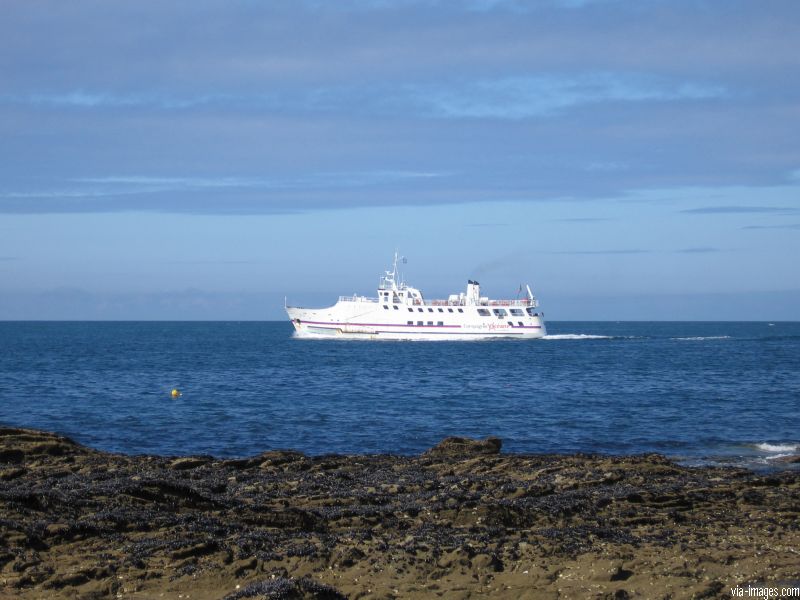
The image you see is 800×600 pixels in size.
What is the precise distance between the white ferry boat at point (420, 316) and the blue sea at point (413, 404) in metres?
25.4

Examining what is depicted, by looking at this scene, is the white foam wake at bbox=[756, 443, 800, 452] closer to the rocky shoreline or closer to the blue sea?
the blue sea

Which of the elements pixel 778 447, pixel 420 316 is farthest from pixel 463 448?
pixel 420 316

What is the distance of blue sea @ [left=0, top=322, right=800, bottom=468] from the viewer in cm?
2455

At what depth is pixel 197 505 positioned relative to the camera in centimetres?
Result: 1235

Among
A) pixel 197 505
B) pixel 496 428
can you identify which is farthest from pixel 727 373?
pixel 197 505

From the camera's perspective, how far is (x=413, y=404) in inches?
1391

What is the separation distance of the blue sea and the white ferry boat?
2539 cm

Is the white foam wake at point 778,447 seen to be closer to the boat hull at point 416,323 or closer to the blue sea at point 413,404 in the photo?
the blue sea at point 413,404

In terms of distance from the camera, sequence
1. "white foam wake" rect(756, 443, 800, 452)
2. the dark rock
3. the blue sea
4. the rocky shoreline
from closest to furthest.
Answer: the rocky shoreline < the dark rock < "white foam wake" rect(756, 443, 800, 452) < the blue sea

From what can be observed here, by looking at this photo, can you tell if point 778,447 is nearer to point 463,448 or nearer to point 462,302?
point 463,448

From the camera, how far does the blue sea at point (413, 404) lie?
24.5 m

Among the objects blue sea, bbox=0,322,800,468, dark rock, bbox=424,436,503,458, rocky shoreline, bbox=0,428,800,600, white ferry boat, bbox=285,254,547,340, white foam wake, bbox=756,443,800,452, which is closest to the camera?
rocky shoreline, bbox=0,428,800,600

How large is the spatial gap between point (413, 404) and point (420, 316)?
56173mm

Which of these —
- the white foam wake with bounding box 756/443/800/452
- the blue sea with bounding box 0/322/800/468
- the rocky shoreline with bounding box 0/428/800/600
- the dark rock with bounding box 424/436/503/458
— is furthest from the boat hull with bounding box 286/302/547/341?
the rocky shoreline with bounding box 0/428/800/600
